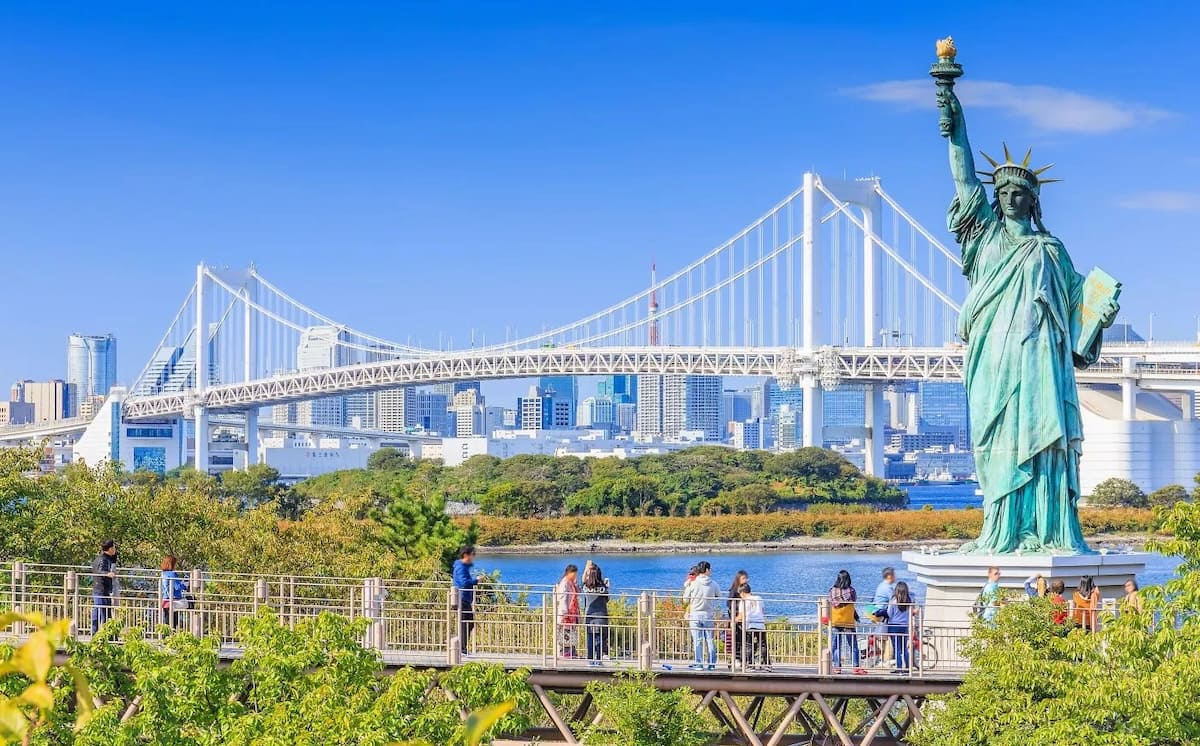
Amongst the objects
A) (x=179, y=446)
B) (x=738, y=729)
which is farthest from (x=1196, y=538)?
(x=179, y=446)

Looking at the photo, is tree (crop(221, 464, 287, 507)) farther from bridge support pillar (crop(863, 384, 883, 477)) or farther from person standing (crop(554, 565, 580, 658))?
person standing (crop(554, 565, 580, 658))

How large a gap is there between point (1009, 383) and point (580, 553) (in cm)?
4826

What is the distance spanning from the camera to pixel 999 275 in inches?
533

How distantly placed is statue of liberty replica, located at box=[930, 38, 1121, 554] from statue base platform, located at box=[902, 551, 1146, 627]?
0.25 meters

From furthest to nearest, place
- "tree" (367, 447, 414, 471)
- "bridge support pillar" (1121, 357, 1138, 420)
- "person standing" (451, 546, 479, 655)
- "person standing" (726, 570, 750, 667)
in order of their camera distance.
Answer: "tree" (367, 447, 414, 471)
"bridge support pillar" (1121, 357, 1138, 420)
"person standing" (451, 546, 479, 655)
"person standing" (726, 570, 750, 667)

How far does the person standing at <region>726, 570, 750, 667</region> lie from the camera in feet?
40.1

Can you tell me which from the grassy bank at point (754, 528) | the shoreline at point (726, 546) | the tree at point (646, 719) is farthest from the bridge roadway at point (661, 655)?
the grassy bank at point (754, 528)

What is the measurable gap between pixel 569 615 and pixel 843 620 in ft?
6.58

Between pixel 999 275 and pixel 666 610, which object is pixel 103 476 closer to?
pixel 666 610

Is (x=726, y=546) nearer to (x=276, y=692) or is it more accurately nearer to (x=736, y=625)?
(x=736, y=625)

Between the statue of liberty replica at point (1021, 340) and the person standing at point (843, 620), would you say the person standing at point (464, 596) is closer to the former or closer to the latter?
the person standing at point (843, 620)

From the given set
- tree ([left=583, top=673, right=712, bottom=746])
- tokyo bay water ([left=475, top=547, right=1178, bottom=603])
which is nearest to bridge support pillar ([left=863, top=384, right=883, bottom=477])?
tokyo bay water ([left=475, top=547, right=1178, bottom=603])

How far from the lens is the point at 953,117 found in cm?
1354

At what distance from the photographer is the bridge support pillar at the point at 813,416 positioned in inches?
3007
